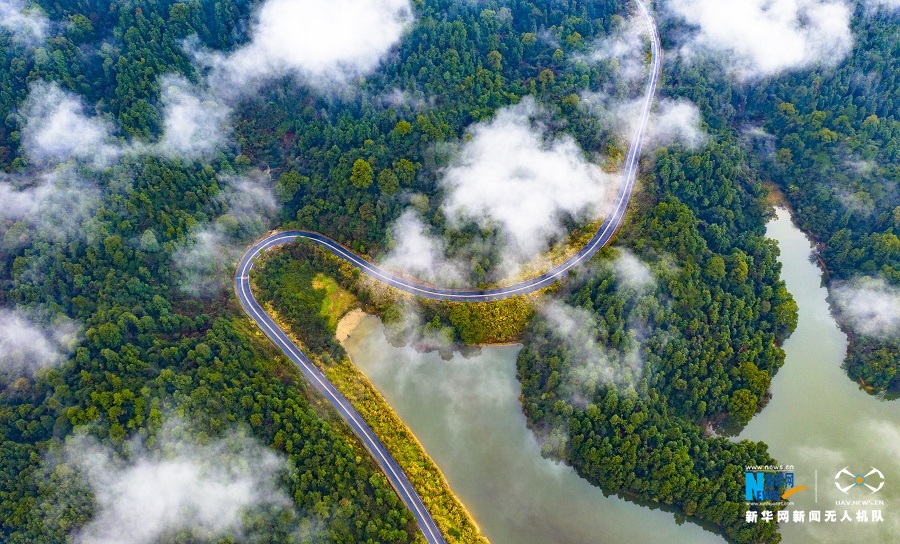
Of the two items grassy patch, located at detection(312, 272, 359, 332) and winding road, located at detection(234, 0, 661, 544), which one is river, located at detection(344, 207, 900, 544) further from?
winding road, located at detection(234, 0, 661, 544)

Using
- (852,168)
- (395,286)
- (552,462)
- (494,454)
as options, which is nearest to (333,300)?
(395,286)

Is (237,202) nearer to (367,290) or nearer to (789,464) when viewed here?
(367,290)

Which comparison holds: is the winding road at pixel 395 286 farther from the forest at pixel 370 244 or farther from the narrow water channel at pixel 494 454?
the narrow water channel at pixel 494 454

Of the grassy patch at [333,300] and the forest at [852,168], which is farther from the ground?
the forest at [852,168]

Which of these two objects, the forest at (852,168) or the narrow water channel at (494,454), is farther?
the forest at (852,168)

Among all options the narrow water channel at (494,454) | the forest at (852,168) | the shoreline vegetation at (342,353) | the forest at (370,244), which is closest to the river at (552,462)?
the narrow water channel at (494,454)

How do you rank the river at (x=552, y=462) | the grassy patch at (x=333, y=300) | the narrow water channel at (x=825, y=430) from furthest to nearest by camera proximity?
1. the grassy patch at (x=333, y=300)
2. the river at (x=552, y=462)
3. the narrow water channel at (x=825, y=430)

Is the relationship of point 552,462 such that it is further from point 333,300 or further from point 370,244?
point 370,244
